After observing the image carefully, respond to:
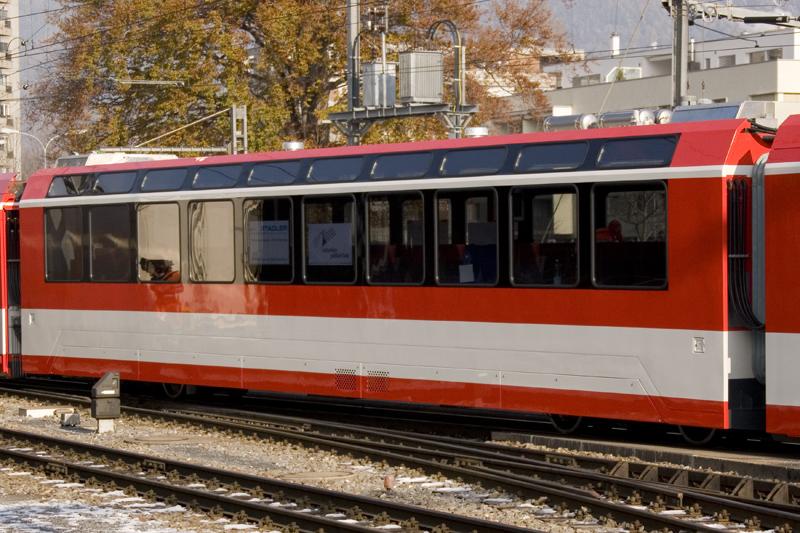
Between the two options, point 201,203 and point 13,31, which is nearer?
point 201,203

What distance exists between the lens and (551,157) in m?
14.5

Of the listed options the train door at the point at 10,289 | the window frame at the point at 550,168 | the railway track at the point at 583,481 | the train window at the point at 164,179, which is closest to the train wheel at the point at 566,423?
the railway track at the point at 583,481

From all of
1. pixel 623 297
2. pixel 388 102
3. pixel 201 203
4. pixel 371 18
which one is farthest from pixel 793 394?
pixel 371 18

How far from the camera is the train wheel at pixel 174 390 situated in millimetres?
19594

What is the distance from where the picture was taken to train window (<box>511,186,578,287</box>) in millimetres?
14211

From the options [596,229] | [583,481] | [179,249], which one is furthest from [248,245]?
[583,481]

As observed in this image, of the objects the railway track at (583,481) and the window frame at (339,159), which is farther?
the window frame at (339,159)

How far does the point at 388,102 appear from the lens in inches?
1273

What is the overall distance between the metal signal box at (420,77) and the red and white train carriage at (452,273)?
13920 mm

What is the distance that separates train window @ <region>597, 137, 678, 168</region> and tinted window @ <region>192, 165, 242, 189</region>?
5498mm

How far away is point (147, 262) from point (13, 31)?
127 metres

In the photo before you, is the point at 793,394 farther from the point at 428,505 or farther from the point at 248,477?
the point at 248,477

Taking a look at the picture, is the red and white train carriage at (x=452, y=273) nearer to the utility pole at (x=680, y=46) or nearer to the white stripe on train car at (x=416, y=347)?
the white stripe on train car at (x=416, y=347)

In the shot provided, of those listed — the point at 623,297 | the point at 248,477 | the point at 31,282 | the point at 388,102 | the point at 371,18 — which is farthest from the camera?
the point at 371,18
